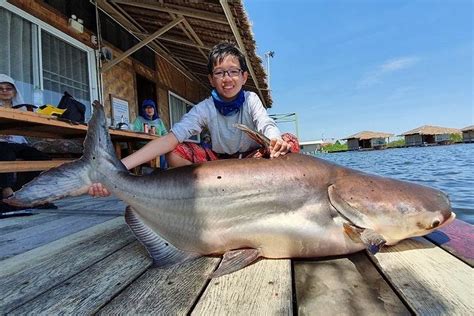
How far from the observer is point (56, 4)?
474 cm

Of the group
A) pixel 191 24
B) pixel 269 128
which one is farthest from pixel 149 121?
pixel 269 128

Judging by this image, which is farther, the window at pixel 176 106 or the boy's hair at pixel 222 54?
the window at pixel 176 106

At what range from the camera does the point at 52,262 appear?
1487 mm

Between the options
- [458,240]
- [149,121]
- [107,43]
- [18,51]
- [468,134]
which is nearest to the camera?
[458,240]

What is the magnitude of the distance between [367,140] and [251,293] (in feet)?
173

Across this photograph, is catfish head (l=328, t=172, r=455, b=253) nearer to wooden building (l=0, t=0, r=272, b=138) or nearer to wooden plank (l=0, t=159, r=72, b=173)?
wooden plank (l=0, t=159, r=72, b=173)

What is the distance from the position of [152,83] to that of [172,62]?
1.39 m

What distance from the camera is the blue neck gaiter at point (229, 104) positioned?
7.74 ft

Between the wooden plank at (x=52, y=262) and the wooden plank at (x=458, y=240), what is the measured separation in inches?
61.4

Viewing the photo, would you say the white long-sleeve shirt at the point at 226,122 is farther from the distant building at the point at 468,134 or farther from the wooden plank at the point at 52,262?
the distant building at the point at 468,134

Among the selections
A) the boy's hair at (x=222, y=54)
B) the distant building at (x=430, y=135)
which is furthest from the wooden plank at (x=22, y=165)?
the distant building at (x=430, y=135)

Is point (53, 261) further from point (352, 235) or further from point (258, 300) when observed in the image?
point (352, 235)

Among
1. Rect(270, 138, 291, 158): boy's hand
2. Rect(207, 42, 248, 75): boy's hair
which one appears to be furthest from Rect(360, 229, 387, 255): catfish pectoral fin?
Rect(207, 42, 248, 75): boy's hair

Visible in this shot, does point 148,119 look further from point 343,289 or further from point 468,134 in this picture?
point 468,134
